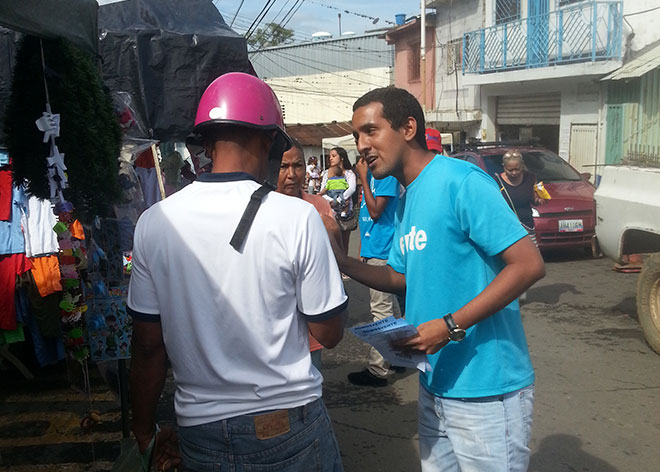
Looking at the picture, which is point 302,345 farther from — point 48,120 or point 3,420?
point 3,420

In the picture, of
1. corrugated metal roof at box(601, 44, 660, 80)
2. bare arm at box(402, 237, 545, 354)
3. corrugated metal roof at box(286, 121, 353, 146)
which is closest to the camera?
bare arm at box(402, 237, 545, 354)

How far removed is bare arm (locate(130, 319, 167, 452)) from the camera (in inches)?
80.3

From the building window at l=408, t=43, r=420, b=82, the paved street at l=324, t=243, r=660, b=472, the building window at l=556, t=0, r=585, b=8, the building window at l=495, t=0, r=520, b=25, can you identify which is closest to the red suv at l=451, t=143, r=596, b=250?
the paved street at l=324, t=243, r=660, b=472

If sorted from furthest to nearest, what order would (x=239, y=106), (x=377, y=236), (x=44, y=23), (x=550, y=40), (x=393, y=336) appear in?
(x=550, y=40) < (x=377, y=236) < (x=44, y=23) < (x=393, y=336) < (x=239, y=106)

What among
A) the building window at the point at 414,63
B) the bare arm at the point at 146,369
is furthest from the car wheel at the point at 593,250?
the building window at the point at 414,63

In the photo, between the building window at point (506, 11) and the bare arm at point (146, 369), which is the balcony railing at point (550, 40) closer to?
the building window at point (506, 11)

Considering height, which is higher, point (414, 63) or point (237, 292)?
point (414, 63)

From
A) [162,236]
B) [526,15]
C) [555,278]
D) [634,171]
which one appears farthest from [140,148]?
[526,15]

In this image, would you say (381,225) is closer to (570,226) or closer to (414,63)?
(570,226)

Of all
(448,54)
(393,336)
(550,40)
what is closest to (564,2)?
(550,40)

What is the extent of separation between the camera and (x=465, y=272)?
227 cm

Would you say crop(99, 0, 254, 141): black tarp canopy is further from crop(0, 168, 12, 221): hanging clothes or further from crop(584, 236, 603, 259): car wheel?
crop(584, 236, 603, 259): car wheel

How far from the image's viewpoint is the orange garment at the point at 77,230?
139 inches

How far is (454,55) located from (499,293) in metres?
20.8
